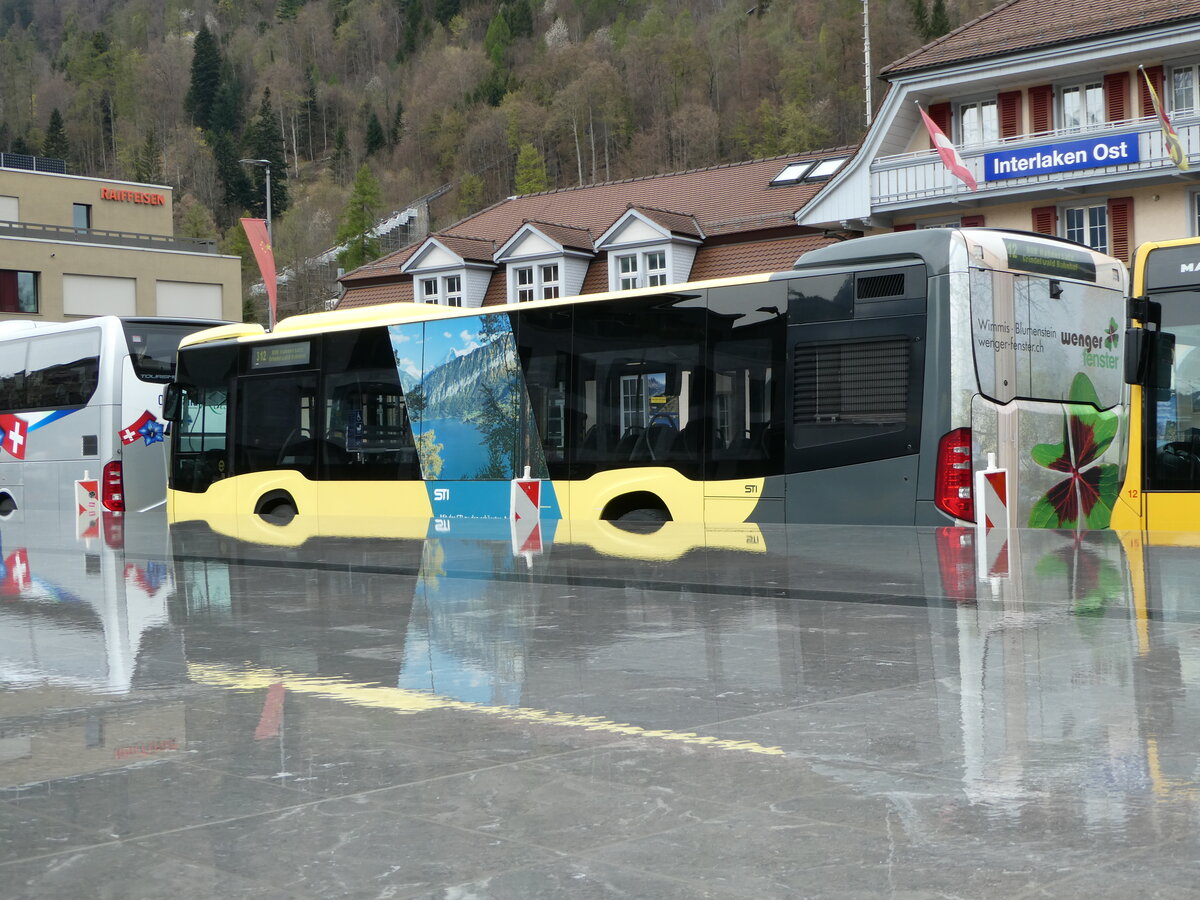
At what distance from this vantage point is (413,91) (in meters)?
150

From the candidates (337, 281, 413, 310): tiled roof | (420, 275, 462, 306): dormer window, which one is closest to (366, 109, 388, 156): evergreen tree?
(337, 281, 413, 310): tiled roof

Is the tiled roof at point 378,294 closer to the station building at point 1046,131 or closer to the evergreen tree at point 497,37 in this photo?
the station building at point 1046,131

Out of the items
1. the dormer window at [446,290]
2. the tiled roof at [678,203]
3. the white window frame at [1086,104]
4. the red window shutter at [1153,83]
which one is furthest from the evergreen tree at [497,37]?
the red window shutter at [1153,83]

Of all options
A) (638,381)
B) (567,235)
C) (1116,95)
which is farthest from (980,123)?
(638,381)

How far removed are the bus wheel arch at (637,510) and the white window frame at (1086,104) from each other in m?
21.1

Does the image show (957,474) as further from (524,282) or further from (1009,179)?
(524,282)

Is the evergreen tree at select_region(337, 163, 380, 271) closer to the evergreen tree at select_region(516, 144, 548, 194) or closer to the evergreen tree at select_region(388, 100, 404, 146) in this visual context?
the evergreen tree at select_region(516, 144, 548, 194)

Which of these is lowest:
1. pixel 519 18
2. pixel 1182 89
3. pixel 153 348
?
pixel 153 348

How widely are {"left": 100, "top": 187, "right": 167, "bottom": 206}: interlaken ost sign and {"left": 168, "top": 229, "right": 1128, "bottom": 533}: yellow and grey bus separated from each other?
56.5 m

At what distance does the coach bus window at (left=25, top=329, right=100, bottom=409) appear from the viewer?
969 inches

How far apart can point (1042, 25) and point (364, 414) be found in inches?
870

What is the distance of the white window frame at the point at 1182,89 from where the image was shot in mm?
31797

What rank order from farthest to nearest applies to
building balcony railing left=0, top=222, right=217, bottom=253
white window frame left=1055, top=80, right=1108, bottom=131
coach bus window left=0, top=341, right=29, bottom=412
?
1. building balcony railing left=0, top=222, right=217, bottom=253
2. white window frame left=1055, top=80, right=1108, bottom=131
3. coach bus window left=0, top=341, right=29, bottom=412

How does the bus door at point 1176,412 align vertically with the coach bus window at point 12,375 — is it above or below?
below
